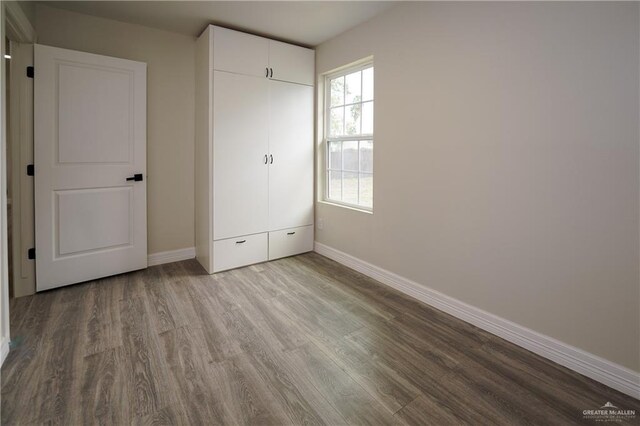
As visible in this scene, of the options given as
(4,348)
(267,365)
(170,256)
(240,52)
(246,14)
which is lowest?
(267,365)

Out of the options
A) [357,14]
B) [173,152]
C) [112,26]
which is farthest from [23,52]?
[357,14]

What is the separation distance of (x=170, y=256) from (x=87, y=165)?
1216 millimetres

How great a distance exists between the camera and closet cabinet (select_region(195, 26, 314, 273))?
3277 millimetres

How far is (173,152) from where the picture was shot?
3611 millimetres

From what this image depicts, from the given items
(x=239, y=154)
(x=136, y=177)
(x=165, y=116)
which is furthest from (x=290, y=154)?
(x=136, y=177)

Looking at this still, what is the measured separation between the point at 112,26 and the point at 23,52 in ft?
2.67

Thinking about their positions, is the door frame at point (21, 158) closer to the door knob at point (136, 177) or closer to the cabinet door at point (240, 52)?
the door knob at point (136, 177)

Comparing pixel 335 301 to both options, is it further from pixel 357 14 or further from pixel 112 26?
pixel 112 26

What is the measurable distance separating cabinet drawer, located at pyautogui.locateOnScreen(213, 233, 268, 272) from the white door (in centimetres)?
77

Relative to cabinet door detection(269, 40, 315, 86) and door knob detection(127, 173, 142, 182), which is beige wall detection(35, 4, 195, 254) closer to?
door knob detection(127, 173, 142, 182)

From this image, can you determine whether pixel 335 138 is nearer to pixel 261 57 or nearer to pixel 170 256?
pixel 261 57

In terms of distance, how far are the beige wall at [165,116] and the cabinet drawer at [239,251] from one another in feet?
2.14

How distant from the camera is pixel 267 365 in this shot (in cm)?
193

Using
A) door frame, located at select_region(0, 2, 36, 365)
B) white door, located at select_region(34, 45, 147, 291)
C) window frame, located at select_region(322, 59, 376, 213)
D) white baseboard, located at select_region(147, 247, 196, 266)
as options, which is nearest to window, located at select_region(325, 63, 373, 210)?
window frame, located at select_region(322, 59, 376, 213)
